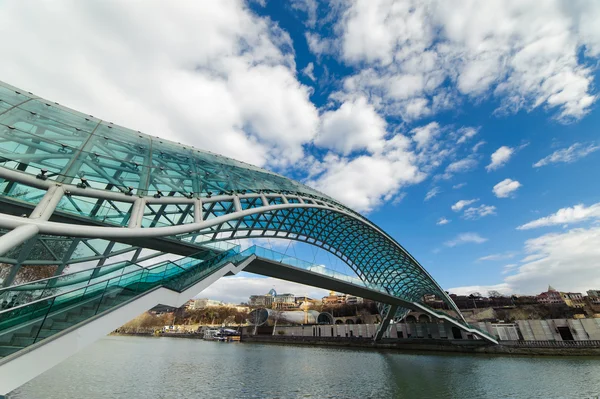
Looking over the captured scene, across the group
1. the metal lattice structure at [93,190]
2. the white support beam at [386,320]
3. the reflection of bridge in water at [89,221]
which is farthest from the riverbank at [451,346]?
the reflection of bridge in water at [89,221]

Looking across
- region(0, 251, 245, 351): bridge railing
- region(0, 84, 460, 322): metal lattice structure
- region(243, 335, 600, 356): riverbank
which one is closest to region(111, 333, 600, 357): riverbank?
region(243, 335, 600, 356): riverbank

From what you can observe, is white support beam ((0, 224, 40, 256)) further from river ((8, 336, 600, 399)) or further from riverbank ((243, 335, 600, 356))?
riverbank ((243, 335, 600, 356))

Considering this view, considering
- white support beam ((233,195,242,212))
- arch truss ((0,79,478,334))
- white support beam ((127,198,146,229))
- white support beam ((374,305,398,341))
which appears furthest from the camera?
white support beam ((374,305,398,341))

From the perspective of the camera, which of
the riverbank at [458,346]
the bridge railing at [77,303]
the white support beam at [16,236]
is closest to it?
the white support beam at [16,236]

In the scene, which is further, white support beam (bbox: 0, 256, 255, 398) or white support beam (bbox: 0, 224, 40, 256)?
white support beam (bbox: 0, 224, 40, 256)

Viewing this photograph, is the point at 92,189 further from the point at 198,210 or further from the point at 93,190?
the point at 198,210

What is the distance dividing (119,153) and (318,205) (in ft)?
50.1

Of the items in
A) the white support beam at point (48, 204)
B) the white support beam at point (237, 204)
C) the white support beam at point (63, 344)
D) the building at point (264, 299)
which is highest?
the building at point (264, 299)

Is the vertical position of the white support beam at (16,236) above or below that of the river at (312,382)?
above

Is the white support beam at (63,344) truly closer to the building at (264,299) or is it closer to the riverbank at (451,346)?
the riverbank at (451,346)

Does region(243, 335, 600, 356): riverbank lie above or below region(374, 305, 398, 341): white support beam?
below

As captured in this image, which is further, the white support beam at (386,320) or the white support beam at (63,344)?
the white support beam at (386,320)

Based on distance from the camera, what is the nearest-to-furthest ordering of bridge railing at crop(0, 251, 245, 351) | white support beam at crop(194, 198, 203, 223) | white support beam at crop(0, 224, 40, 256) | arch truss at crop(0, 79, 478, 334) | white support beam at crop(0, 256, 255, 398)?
white support beam at crop(0, 256, 255, 398) → white support beam at crop(0, 224, 40, 256) → bridge railing at crop(0, 251, 245, 351) → arch truss at crop(0, 79, 478, 334) → white support beam at crop(194, 198, 203, 223)

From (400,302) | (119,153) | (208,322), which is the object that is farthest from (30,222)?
(208,322)
